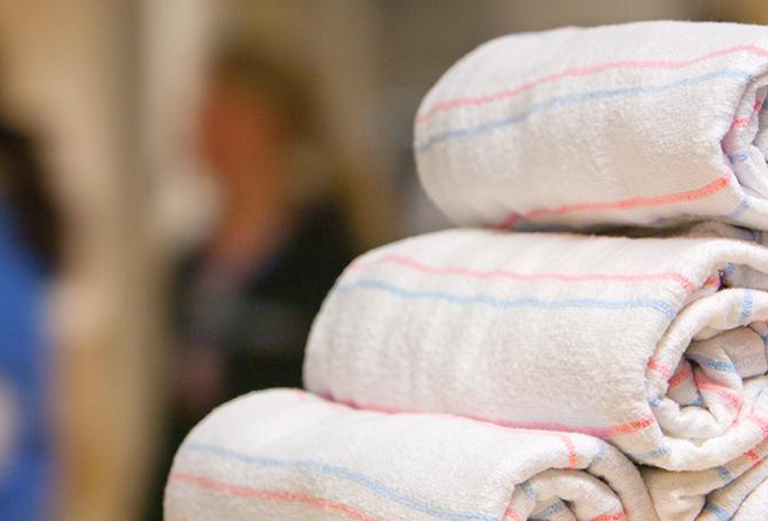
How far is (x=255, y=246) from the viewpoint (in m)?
1.44

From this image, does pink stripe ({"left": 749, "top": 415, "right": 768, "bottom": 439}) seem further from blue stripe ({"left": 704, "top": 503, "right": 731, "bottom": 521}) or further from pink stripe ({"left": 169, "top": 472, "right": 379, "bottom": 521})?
pink stripe ({"left": 169, "top": 472, "right": 379, "bottom": 521})

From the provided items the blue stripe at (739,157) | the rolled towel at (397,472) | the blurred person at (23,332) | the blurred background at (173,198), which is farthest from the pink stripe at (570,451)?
the blurred person at (23,332)

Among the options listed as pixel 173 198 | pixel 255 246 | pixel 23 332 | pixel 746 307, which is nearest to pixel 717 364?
pixel 746 307

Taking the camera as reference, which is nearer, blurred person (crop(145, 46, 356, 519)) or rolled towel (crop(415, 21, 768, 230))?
rolled towel (crop(415, 21, 768, 230))

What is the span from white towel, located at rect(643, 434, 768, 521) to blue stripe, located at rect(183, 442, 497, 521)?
0.07 m

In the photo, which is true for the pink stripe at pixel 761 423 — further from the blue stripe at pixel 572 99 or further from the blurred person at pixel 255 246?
the blurred person at pixel 255 246

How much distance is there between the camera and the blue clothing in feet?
4.81

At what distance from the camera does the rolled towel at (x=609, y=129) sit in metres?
0.39

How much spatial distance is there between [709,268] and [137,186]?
145 centimetres

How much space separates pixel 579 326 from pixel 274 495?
14 centimetres

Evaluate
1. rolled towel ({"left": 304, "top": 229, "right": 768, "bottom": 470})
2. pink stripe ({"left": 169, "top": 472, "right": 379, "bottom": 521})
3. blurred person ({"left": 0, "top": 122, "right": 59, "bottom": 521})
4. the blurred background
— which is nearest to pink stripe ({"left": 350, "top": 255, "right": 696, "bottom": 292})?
rolled towel ({"left": 304, "top": 229, "right": 768, "bottom": 470})

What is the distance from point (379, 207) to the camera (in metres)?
1.43

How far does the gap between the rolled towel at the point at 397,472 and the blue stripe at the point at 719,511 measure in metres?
0.02

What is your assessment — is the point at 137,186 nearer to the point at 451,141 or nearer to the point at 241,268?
the point at 241,268
